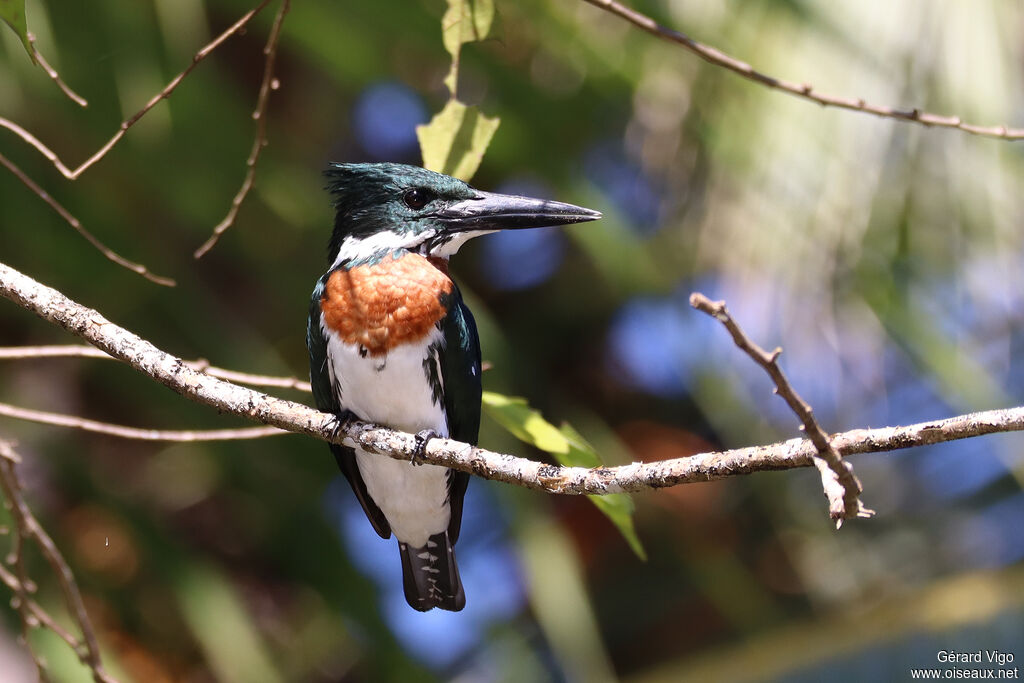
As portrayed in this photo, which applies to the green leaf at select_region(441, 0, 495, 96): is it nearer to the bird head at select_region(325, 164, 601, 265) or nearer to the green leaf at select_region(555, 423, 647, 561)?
the bird head at select_region(325, 164, 601, 265)

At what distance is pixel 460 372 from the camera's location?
244 cm

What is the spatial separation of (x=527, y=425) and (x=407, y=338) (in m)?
0.53

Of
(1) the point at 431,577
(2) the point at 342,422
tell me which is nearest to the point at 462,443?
(2) the point at 342,422

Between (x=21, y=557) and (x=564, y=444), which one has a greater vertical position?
(x=564, y=444)

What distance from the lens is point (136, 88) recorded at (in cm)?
309

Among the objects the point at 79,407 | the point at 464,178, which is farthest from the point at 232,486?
the point at 464,178

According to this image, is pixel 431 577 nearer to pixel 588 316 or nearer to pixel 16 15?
pixel 16 15

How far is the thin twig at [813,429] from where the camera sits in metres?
1.03

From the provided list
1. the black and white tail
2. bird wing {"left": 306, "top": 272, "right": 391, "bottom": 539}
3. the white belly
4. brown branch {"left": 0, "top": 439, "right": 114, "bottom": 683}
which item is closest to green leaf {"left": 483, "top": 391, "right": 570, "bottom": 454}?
the white belly

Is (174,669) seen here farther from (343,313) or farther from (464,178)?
(464,178)

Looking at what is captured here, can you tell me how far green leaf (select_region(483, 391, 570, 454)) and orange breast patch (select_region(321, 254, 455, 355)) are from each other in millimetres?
360

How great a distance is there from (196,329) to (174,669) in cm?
133

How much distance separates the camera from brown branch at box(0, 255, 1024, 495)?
1.20 m

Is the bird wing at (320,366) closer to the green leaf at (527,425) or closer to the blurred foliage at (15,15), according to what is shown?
the green leaf at (527,425)
